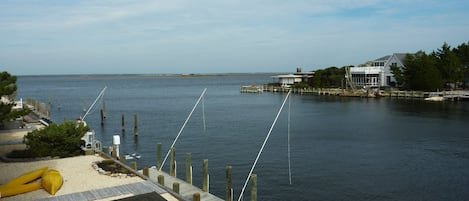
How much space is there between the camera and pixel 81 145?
2581 centimetres

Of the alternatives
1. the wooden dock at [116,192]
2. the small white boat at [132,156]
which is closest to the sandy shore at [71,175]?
the wooden dock at [116,192]

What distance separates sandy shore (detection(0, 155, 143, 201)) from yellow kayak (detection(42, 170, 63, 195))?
0.17 m

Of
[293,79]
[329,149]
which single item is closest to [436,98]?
[293,79]

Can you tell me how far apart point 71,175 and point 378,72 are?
7612 cm

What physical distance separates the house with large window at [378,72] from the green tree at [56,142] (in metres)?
71.5

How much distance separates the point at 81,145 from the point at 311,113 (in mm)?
36008

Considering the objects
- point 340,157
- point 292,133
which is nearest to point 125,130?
point 292,133

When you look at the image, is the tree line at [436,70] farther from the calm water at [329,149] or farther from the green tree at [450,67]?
the calm water at [329,149]

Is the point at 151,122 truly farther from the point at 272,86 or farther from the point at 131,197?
the point at 272,86

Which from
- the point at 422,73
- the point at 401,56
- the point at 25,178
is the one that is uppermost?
the point at 401,56

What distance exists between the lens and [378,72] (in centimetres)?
8581

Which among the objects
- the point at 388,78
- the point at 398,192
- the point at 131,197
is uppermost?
the point at 388,78

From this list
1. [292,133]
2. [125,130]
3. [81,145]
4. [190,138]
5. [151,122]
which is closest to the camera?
[81,145]

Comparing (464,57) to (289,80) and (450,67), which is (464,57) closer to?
(450,67)
